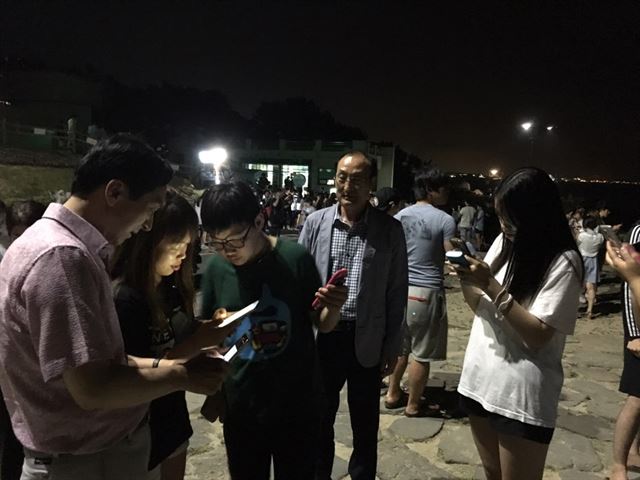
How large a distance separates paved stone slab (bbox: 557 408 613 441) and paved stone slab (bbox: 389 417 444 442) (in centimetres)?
121

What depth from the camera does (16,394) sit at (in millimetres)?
1367

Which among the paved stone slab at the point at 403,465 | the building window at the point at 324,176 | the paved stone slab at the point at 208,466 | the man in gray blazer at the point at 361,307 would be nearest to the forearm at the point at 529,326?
the man in gray blazer at the point at 361,307

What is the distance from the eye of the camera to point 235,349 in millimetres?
1767

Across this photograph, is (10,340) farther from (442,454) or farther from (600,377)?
(600,377)

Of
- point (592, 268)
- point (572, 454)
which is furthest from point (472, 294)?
point (592, 268)

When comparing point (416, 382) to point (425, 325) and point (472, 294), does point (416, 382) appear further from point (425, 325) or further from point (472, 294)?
point (472, 294)

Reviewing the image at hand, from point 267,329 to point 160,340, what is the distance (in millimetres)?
483

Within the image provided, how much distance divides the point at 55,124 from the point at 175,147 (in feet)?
29.5

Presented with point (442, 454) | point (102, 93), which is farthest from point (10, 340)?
point (102, 93)

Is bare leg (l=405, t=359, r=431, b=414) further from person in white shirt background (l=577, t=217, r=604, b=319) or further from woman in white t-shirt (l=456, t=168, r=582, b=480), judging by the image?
person in white shirt background (l=577, t=217, r=604, b=319)

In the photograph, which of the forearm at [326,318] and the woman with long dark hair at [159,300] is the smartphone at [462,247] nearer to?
the forearm at [326,318]

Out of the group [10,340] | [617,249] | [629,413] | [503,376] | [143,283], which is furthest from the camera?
[629,413]

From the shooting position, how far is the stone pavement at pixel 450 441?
138 inches

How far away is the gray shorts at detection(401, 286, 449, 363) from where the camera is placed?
424 centimetres
